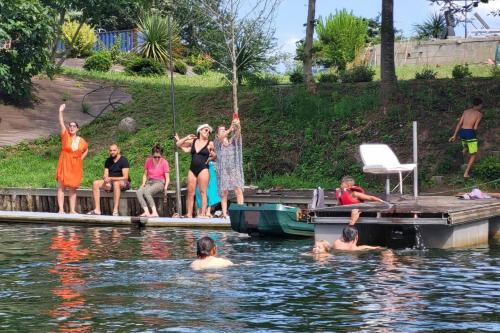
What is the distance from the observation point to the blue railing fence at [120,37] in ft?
161

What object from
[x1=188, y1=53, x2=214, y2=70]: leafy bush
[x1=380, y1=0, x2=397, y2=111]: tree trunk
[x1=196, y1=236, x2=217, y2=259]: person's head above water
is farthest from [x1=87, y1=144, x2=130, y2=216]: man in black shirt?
[x1=188, y1=53, x2=214, y2=70]: leafy bush

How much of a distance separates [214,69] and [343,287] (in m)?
34.4

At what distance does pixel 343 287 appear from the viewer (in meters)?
14.0

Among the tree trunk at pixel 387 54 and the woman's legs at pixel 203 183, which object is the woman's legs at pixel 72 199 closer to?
the woman's legs at pixel 203 183

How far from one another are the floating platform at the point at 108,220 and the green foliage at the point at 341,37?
19540 millimetres

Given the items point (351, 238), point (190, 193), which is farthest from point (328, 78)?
point (351, 238)

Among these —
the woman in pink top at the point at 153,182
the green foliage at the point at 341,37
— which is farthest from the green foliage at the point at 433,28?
the woman in pink top at the point at 153,182

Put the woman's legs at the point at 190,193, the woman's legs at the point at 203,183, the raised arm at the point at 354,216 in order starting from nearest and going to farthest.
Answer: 1. the raised arm at the point at 354,216
2. the woman's legs at the point at 203,183
3. the woman's legs at the point at 190,193

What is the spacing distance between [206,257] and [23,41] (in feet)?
63.3

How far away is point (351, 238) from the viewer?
17.6 meters

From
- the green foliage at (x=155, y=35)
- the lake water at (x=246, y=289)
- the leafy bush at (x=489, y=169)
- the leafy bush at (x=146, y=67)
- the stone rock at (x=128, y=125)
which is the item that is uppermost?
the green foliage at (x=155, y=35)

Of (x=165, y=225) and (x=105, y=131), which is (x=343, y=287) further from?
(x=105, y=131)

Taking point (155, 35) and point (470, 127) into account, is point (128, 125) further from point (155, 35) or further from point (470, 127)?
point (470, 127)

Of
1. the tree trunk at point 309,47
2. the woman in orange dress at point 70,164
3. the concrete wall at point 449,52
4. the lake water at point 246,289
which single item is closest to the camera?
the lake water at point 246,289
